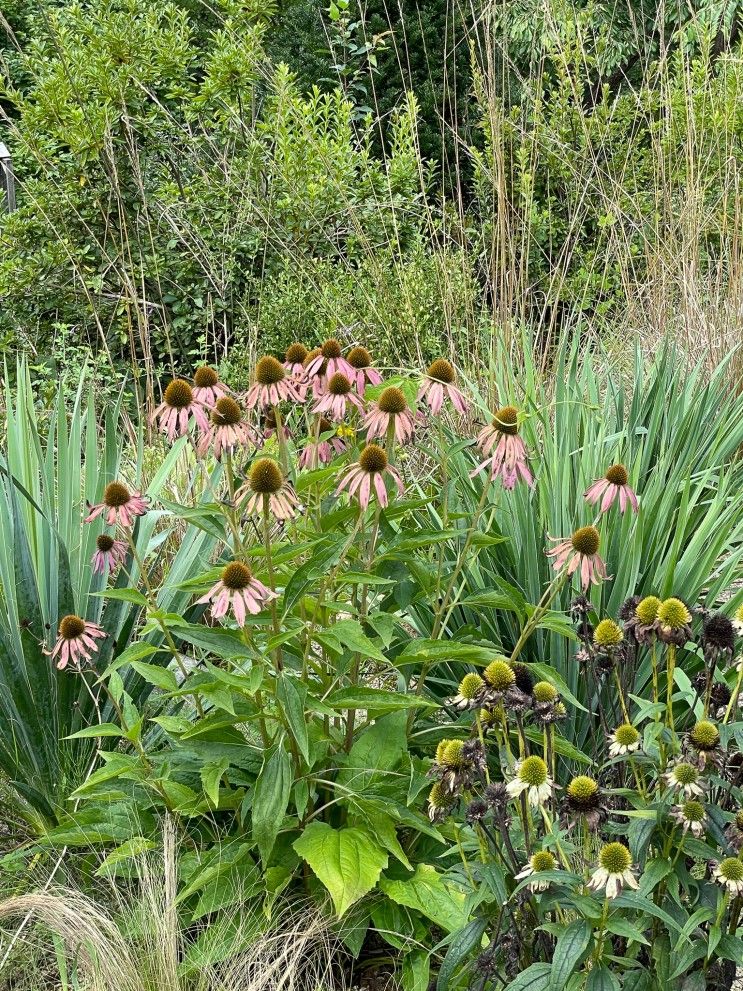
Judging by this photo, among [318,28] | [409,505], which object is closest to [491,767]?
[409,505]

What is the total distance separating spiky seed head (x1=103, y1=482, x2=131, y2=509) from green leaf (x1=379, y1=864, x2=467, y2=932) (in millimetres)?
867

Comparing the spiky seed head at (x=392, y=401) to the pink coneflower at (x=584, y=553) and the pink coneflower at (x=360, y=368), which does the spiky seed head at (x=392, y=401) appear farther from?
the pink coneflower at (x=584, y=553)

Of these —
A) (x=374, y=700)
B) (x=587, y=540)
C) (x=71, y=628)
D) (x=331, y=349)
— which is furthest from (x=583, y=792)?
(x=71, y=628)

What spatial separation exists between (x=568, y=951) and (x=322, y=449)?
112cm

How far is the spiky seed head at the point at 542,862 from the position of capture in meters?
1.50

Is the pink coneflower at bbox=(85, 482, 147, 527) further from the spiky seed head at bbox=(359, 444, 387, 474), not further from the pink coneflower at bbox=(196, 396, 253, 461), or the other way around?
the spiky seed head at bbox=(359, 444, 387, 474)

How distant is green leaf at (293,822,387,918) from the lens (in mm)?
1915

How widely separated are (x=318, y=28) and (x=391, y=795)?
8709mm

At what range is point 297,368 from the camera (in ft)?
7.25

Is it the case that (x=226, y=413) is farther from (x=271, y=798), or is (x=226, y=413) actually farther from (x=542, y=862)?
(x=542, y=862)

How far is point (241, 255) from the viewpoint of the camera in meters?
6.30

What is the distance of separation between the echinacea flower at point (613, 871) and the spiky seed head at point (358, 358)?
1079mm

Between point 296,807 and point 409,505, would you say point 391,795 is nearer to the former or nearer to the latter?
point 296,807

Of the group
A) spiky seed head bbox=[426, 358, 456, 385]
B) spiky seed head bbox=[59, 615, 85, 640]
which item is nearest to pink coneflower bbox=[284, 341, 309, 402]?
spiky seed head bbox=[426, 358, 456, 385]
